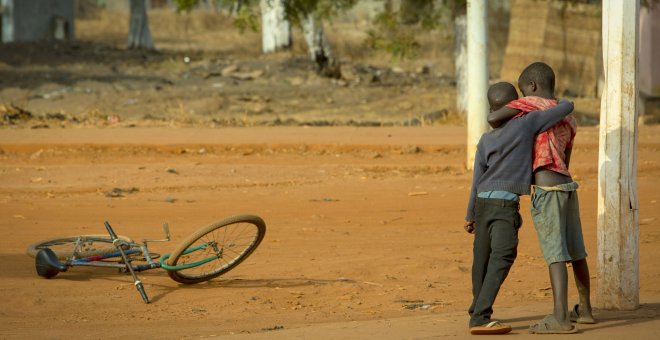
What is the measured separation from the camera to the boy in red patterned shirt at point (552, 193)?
575cm

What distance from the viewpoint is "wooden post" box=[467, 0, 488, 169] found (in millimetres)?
12727

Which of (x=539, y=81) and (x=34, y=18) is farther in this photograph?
(x=34, y=18)

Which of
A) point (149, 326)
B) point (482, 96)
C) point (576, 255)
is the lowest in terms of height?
point (149, 326)

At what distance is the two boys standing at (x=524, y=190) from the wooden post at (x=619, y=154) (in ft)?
1.88

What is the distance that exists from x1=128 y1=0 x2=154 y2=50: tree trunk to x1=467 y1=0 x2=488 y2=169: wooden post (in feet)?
69.8

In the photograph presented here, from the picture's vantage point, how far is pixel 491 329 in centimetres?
577

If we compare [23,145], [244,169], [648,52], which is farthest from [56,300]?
[648,52]

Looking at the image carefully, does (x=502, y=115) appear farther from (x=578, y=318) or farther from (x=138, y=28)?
(x=138, y=28)

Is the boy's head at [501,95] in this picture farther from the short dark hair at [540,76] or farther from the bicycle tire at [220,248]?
the bicycle tire at [220,248]

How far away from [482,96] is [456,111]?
7.76 meters

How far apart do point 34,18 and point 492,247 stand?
2947cm

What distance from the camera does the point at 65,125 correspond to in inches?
682

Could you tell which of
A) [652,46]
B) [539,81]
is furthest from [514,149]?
[652,46]

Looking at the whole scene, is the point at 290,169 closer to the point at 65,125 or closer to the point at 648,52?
the point at 65,125
